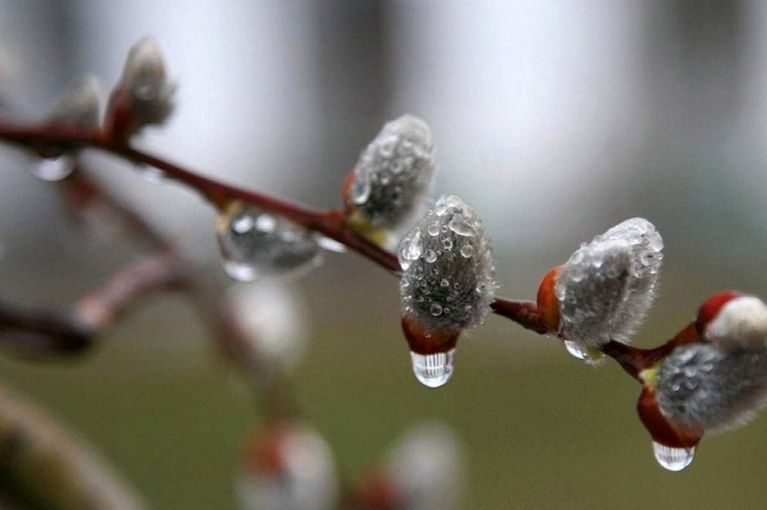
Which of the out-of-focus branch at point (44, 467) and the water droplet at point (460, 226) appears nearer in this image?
the water droplet at point (460, 226)

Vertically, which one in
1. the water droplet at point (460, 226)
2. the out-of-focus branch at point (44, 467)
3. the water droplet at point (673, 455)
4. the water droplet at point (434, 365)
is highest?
the water droplet at point (460, 226)

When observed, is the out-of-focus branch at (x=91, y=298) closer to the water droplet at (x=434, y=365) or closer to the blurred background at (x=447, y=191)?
the water droplet at (x=434, y=365)

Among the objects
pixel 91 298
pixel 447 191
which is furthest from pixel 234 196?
pixel 447 191

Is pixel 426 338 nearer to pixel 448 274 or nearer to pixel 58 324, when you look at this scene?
pixel 448 274

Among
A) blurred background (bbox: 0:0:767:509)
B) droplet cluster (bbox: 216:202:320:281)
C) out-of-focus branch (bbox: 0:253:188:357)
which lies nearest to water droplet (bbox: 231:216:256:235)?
droplet cluster (bbox: 216:202:320:281)

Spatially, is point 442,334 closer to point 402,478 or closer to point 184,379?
point 402,478

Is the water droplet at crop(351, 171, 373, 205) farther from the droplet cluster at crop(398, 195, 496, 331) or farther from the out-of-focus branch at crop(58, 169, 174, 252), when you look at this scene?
the out-of-focus branch at crop(58, 169, 174, 252)

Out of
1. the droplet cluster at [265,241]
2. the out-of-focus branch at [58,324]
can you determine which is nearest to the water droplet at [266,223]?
the droplet cluster at [265,241]
